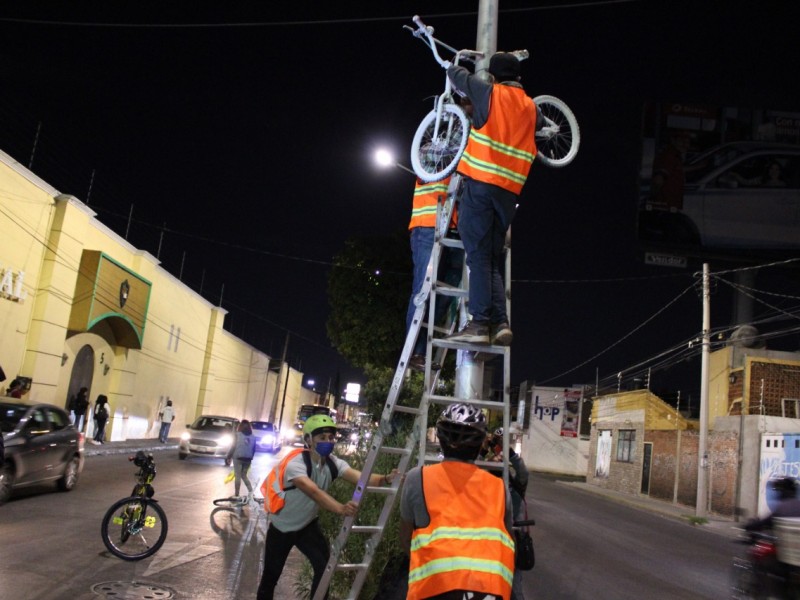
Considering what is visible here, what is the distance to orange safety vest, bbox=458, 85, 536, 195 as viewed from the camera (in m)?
4.77

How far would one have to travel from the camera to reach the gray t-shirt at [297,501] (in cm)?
520

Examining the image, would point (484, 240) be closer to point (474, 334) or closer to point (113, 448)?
point (474, 334)

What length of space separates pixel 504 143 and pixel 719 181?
30706mm

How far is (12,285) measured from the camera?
1986 centimetres

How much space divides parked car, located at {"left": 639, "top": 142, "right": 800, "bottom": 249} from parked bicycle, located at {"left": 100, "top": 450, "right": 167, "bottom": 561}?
2788 cm

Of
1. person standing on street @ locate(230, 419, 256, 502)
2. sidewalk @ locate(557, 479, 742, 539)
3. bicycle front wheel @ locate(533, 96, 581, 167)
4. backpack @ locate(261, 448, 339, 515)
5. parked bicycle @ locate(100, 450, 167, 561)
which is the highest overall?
bicycle front wheel @ locate(533, 96, 581, 167)

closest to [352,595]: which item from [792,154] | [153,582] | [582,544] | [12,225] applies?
[153,582]

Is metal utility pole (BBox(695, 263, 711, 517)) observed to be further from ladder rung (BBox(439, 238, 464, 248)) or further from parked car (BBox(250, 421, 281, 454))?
ladder rung (BBox(439, 238, 464, 248))

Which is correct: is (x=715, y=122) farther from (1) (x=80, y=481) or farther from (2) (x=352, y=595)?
(2) (x=352, y=595)

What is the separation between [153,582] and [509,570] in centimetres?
523

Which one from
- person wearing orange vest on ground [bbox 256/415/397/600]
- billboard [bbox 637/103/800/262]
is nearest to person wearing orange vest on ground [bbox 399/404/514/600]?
person wearing orange vest on ground [bbox 256/415/397/600]

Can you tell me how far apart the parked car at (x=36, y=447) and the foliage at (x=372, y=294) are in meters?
9.08

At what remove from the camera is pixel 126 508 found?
321 inches

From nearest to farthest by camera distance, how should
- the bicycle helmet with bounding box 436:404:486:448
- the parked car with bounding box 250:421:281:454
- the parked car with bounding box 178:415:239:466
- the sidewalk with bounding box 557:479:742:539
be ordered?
the bicycle helmet with bounding box 436:404:486:448 → the sidewalk with bounding box 557:479:742:539 → the parked car with bounding box 178:415:239:466 → the parked car with bounding box 250:421:281:454
